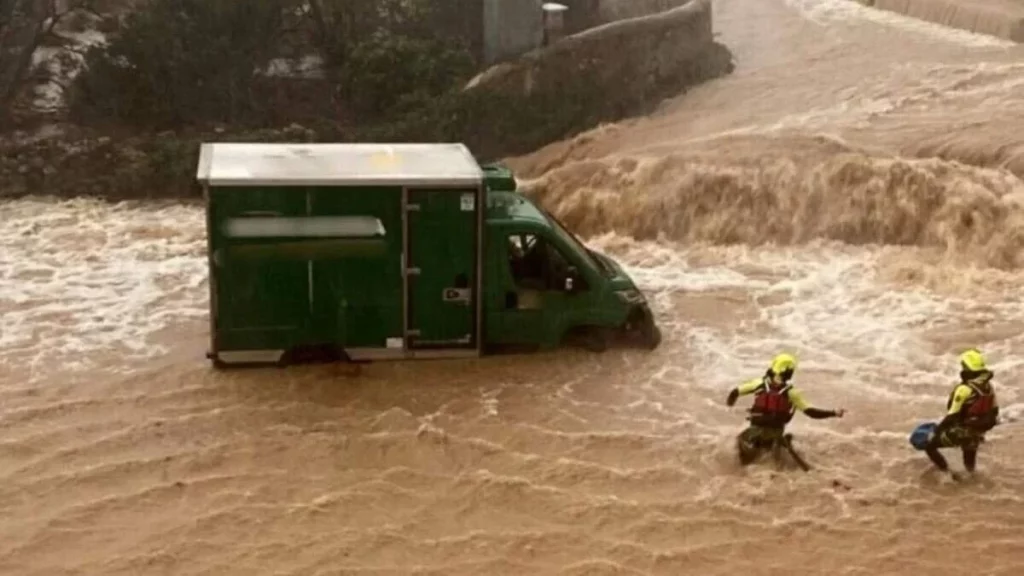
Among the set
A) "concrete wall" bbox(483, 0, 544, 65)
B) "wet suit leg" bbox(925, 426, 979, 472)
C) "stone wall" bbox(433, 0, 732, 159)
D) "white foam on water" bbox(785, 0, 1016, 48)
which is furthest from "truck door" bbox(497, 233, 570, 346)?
"white foam on water" bbox(785, 0, 1016, 48)

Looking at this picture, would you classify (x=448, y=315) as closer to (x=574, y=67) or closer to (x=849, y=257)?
(x=849, y=257)

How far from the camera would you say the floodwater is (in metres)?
10.1

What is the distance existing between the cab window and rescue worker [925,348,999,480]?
158 inches

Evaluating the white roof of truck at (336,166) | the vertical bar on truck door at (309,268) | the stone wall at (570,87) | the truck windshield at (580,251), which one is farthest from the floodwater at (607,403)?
the stone wall at (570,87)

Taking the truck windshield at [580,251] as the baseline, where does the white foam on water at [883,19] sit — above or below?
above

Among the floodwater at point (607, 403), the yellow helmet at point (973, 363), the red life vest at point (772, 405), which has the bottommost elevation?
the floodwater at point (607, 403)

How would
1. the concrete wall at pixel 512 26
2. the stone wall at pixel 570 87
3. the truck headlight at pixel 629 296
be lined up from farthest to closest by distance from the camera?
the concrete wall at pixel 512 26
the stone wall at pixel 570 87
the truck headlight at pixel 629 296

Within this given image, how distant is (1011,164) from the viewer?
18.3 metres

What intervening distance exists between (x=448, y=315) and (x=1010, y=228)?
8.03 meters

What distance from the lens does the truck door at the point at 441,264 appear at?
1277cm

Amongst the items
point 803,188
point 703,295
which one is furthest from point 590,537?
point 803,188

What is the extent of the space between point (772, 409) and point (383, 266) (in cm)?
411

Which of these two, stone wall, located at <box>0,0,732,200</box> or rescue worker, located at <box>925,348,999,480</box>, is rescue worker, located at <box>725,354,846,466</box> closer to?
rescue worker, located at <box>925,348,999,480</box>

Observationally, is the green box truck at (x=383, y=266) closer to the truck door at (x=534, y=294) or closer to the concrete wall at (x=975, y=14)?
the truck door at (x=534, y=294)
